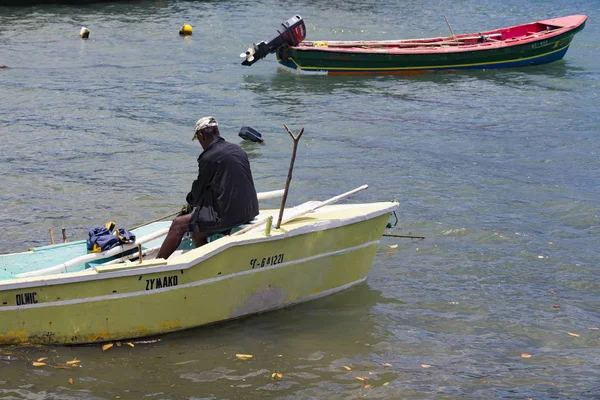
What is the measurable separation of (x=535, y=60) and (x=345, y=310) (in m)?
16.4

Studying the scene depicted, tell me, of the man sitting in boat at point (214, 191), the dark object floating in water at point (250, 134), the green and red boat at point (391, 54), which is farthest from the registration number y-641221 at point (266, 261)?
the green and red boat at point (391, 54)

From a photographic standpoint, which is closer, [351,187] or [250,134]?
[351,187]

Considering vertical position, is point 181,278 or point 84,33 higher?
point 84,33

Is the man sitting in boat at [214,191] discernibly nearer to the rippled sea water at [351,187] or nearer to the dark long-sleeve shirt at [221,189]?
the dark long-sleeve shirt at [221,189]

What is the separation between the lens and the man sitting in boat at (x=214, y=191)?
7.85 metres

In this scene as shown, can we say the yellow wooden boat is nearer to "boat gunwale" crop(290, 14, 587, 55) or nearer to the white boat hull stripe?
the white boat hull stripe

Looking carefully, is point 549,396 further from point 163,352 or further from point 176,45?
point 176,45

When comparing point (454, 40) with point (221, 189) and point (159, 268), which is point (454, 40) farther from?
point (159, 268)

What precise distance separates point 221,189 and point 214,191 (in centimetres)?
7

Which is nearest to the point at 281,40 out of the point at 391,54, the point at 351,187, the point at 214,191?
the point at 391,54

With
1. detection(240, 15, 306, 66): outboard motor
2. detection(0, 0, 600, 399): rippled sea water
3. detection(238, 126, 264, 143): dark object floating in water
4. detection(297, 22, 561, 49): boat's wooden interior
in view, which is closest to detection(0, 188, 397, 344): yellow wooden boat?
detection(0, 0, 600, 399): rippled sea water

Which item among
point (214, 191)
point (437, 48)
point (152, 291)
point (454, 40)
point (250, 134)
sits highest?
point (454, 40)

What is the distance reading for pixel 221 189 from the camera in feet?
25.9

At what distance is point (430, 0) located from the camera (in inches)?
1427
